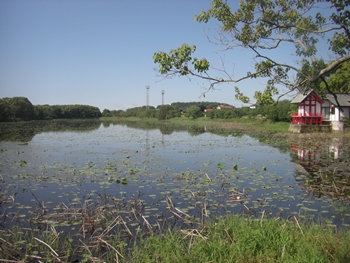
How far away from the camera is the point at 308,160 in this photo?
1409cm

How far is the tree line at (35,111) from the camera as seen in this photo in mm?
56831

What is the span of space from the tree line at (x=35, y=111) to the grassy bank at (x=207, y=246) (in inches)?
2208

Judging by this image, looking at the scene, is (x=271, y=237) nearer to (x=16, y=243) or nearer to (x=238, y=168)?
(x=16, y=243)

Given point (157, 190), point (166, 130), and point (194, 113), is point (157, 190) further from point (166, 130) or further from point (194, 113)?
point (194, 113)

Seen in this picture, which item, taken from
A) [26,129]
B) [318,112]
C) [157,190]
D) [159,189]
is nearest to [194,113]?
[26,129]

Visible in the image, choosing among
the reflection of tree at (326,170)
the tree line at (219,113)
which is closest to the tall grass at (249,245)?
the reflection of tree at (326,170)

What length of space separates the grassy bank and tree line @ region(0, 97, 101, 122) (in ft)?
184

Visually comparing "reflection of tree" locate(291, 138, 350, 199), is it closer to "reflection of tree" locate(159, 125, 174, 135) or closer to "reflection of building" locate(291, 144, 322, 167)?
"reflection of building" locate(291, 144, 322, 167)

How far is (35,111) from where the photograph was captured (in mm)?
69875

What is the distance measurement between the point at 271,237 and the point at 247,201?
2.60 m

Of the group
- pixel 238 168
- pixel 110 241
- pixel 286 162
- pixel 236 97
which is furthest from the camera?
pixel 286 162

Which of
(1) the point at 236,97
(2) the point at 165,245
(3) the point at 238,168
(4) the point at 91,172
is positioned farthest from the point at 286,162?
(2) the point at 165,245

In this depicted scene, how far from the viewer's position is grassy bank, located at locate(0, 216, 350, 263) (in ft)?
14.3

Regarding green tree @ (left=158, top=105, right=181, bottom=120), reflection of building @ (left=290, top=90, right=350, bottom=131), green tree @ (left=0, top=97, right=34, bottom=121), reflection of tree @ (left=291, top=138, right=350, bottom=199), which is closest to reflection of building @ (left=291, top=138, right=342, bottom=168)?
reflection of tree @ (left=291, top=138, right=350, bottom=199)
